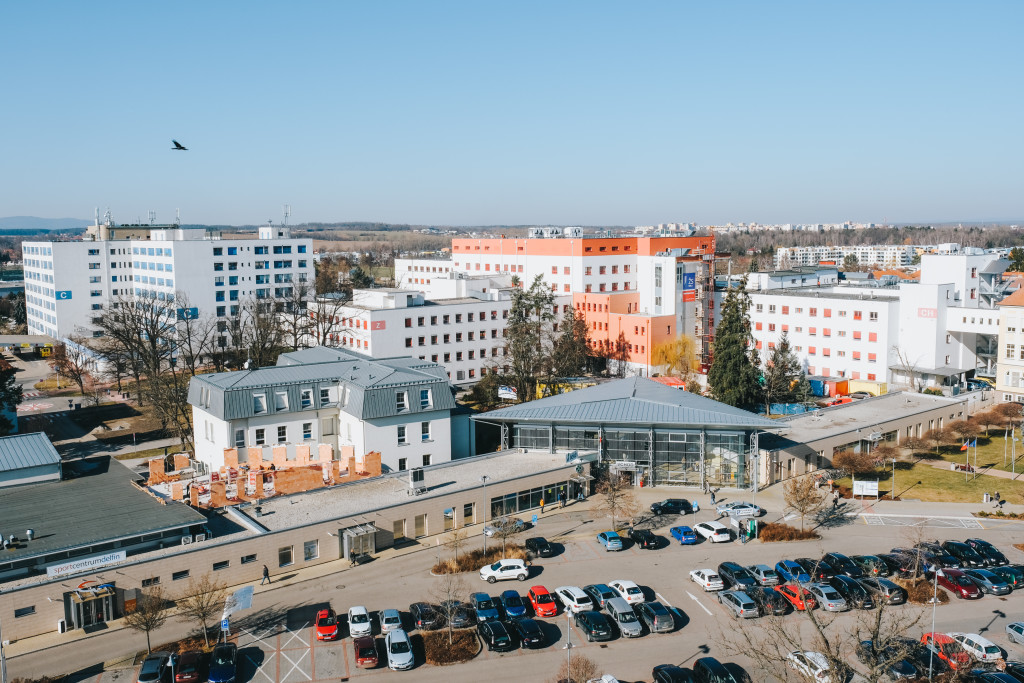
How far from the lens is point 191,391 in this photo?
4872cm

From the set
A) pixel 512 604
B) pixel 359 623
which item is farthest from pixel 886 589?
pixel 359 623

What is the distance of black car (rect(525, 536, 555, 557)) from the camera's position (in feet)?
121

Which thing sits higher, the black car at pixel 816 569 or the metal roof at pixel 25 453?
the metal roof at pixel 25 453

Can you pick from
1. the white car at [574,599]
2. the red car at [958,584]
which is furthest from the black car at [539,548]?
the red car at [958,584]

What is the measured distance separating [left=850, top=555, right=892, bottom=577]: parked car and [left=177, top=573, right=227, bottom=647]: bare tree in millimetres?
25844

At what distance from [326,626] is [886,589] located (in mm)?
21333

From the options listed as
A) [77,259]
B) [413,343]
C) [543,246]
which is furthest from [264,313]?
[77,259]

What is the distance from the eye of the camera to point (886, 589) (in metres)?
31.7

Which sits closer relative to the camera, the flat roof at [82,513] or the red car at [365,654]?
the red car at [365,654]

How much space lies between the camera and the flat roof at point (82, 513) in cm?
3122

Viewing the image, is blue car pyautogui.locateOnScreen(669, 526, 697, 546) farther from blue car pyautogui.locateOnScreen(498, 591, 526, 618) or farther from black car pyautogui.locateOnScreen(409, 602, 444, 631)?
black car pyautogui.locateOnScreen(409, 602, 444, 631)

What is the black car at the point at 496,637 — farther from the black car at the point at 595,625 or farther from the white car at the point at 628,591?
the white car at the point at 628,591

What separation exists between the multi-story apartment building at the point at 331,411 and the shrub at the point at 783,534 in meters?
18.4

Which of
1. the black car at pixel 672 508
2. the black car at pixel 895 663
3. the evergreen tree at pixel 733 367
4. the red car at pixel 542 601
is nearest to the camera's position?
the black car at pixel 895 663
